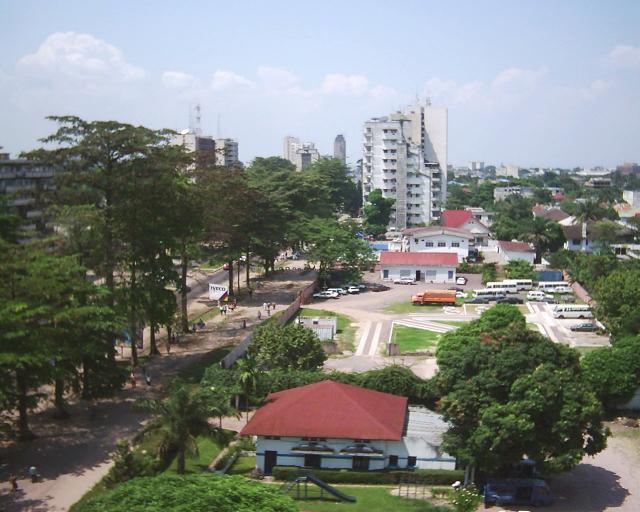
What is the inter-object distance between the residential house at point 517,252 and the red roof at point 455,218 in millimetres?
10219

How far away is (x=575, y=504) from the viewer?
24203 millimetres

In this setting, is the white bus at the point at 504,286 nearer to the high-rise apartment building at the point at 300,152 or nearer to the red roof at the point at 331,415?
the red roof at the point at 331,415

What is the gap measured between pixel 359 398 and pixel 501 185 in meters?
150

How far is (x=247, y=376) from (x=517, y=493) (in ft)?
36.1

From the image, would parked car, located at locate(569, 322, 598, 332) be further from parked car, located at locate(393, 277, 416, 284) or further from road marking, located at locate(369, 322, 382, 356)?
parked car, located at locate(393, 277, 416, 284)

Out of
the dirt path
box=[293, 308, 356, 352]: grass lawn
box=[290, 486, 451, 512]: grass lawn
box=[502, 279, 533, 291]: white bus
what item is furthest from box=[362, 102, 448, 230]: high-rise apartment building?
box=[290, 486, 451, 512]: grass lawn

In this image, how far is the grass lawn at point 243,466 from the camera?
25578mm

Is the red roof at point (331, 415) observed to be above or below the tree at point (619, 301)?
below

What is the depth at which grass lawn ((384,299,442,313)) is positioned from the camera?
2029 inches

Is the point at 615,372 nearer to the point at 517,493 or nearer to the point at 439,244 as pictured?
the point at 517,493

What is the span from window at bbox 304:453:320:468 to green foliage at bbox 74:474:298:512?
733 centimetres

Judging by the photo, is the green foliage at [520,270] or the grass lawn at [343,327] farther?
the green foliage at [520,270]

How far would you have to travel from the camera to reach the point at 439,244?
69750 mm

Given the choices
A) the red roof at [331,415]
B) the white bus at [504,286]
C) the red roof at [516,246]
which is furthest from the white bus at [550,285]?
the red roof at [331,415]
